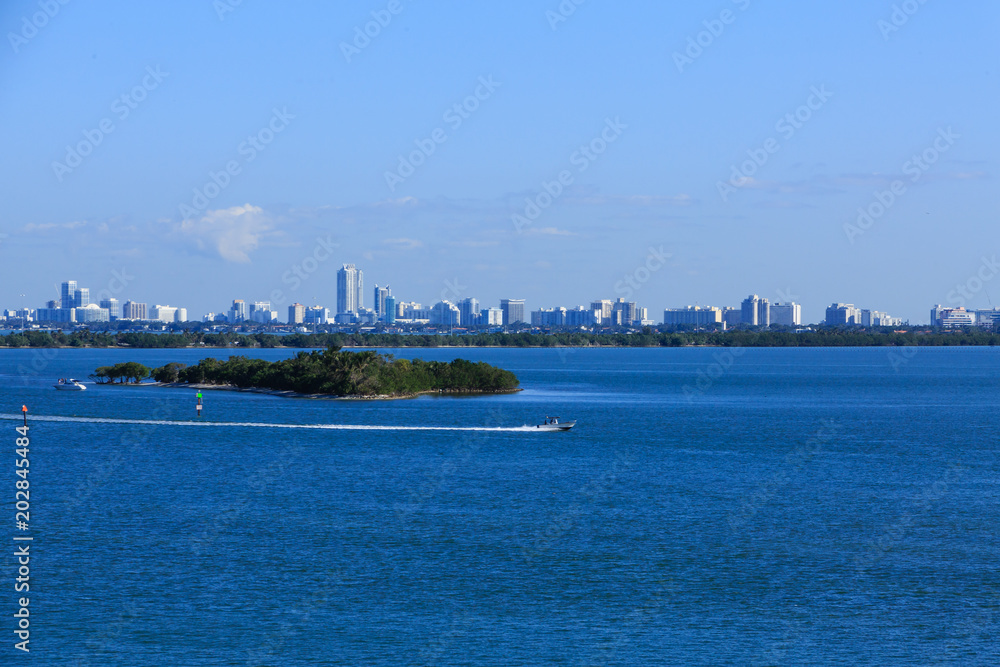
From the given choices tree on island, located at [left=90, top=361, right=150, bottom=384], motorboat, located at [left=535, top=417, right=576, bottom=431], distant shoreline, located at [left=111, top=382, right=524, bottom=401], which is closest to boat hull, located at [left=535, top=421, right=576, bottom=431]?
motorboat, located at [left=535, top=417, right=576, bottom=431]

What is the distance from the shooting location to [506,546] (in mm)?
41094

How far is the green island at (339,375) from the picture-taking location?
385 ft

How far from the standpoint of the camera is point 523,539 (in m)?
42.3

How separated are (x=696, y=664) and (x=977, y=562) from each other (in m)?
16.0

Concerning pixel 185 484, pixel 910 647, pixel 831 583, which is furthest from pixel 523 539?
pixel 185 484

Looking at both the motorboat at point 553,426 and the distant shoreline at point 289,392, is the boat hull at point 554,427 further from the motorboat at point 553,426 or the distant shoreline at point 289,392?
the distant shoreline at point 289,392

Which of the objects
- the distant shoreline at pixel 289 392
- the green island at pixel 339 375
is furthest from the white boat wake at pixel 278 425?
the green island at pixel 339 375

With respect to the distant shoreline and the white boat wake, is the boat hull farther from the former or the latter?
the distant shoreline

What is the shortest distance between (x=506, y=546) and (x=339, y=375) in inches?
3099

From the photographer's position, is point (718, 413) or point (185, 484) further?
point (718, 413)

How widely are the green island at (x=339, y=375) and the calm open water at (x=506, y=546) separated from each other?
35852mm

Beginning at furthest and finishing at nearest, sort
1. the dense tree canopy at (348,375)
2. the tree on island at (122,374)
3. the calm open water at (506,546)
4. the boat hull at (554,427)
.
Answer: the tree on island at (122,374) < the dense tree canopy at (348,375) < the boat hull at (554,427) < the calm open water at (506,546)

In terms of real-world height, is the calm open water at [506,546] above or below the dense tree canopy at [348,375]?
below

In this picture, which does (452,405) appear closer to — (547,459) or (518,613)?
(547,459)
